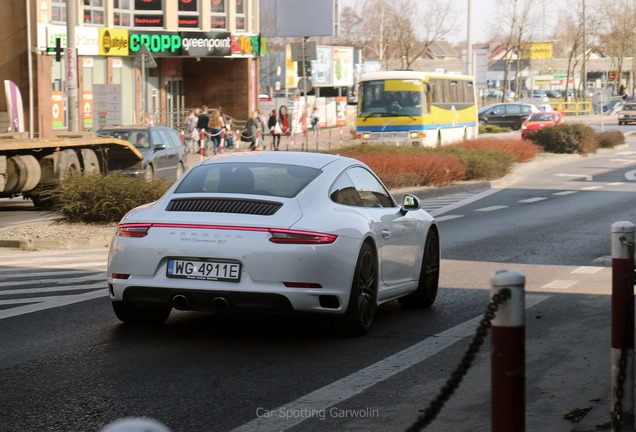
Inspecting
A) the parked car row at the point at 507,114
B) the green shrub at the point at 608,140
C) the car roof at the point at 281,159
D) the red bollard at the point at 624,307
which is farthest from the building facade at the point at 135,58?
the red bollard at the point at 624,307

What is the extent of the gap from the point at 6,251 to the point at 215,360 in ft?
28.2

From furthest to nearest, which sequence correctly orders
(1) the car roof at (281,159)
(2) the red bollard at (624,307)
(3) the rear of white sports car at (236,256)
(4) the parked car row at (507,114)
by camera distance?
(4) the parked car row at (507,114) → (1) the car roof at (281,159) → (3) the rear of white sports car at (236,256) → (2) the red bollard at (624,307)

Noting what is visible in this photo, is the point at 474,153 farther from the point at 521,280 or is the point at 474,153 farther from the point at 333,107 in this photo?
the point at 333,107

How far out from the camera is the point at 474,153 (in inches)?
Result: 1214

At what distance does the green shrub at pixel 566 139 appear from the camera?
141 ft

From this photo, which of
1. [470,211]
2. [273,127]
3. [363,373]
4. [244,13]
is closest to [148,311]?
[363,373]

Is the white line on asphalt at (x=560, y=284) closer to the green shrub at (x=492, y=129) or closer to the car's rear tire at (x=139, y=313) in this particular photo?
the car's rear tire at (x=139, y=313)

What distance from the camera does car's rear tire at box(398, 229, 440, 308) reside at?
988cm

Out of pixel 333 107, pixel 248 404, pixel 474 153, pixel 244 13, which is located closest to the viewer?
pixel 248 404

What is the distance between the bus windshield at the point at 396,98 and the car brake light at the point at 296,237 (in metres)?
30.1

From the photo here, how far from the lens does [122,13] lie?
47.0 metres

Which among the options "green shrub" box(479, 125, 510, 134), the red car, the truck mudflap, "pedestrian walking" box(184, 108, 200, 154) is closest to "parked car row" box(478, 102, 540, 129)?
"green shrub" box(479, 125, 510, 134)

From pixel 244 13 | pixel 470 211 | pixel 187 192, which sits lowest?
pixel 470 211

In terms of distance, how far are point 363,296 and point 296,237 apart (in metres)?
0.83
